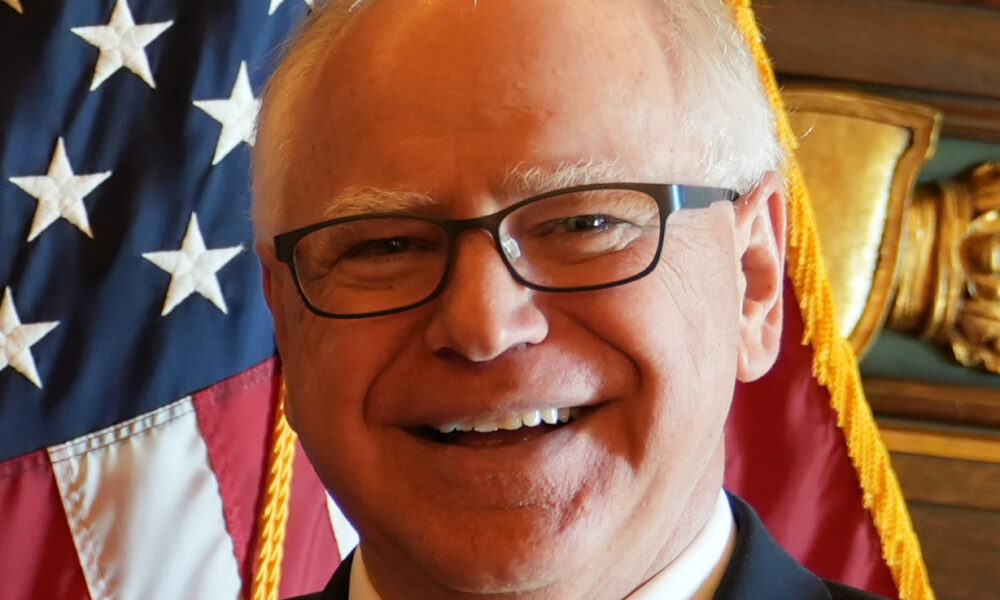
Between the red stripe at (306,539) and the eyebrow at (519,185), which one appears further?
the red stripe at (306,539)

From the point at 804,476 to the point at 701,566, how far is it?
65cm

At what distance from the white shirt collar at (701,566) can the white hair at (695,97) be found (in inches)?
13.1

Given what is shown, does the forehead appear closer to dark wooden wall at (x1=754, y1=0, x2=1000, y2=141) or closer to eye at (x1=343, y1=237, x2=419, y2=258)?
eye at (x1=343, y1=237, x2=419, y2=258)

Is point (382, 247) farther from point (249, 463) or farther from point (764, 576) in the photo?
point (249, 463)

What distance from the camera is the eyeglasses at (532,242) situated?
783 mm

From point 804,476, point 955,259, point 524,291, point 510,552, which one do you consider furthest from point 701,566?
point 955,259

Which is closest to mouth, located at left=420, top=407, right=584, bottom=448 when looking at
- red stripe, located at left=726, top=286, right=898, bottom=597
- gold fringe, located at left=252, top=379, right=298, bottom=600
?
gold fringe, located at left=252, top=379, right=298, bottom=600

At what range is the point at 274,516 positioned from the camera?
143cm

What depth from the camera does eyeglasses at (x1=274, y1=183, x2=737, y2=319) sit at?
783 millimetres

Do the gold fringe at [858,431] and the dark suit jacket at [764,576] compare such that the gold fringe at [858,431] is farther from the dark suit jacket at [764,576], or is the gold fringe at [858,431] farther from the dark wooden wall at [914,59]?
the dark suit jacket at [764,576]

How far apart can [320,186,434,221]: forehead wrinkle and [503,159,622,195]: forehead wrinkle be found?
74mm

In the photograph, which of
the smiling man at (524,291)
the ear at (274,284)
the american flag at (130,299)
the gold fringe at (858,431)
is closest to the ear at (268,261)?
the ear at (274,284)

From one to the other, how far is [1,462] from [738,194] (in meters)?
1.05

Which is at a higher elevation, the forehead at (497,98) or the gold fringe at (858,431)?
the forehead at (497,98)
